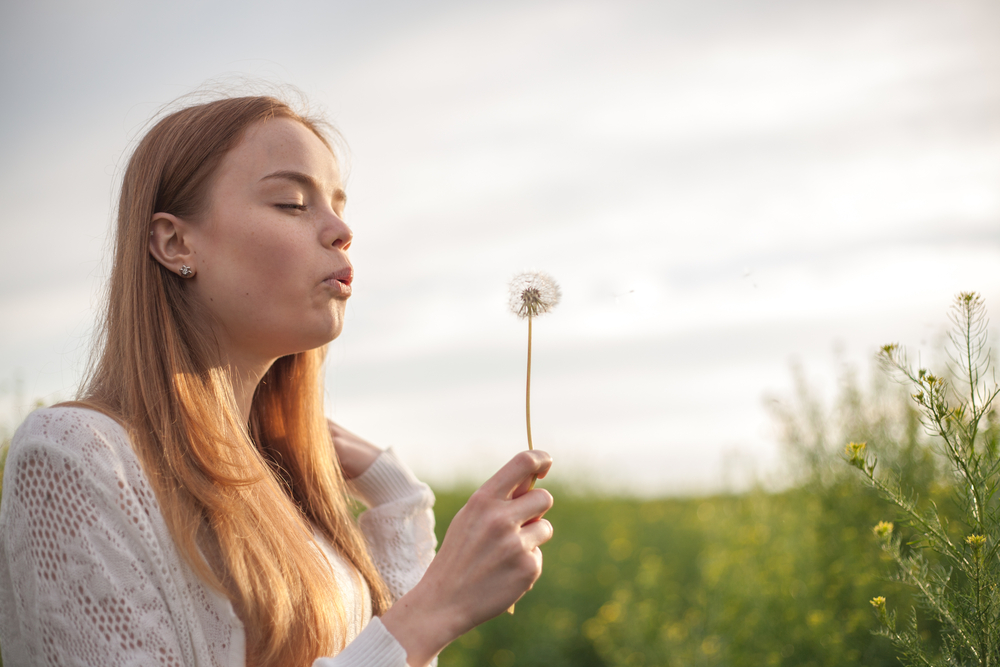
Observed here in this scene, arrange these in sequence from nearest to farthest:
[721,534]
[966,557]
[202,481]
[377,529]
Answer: [966,557]
[202,481]
[377,529]
[721,534]

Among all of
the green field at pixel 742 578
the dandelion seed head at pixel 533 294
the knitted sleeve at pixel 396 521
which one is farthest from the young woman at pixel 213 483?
the green field at pixel 742 578

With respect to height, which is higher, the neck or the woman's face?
the woman's face

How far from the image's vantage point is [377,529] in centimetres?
224

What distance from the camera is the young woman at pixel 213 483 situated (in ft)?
4.36

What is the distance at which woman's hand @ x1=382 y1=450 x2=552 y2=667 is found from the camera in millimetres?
→ 1355

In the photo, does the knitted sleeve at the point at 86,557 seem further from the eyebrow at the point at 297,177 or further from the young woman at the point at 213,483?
the eyebrow at the point at 297,177

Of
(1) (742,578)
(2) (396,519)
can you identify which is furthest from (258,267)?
(1) (742,578)

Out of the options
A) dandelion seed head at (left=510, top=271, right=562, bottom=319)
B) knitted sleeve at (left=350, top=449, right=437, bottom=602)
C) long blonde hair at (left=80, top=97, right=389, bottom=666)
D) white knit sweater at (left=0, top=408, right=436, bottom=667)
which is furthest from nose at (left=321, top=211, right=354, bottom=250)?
knitted sleeve at (left=350, top=449, right=437, bottom=602)

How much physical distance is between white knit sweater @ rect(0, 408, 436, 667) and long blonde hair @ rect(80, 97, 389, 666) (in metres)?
0.05

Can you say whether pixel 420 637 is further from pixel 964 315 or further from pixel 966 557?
pixel 964 315

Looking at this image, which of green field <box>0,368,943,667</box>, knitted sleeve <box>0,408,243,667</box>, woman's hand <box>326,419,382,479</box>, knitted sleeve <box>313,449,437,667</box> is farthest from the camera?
green field <box>0,368,943,667</box>

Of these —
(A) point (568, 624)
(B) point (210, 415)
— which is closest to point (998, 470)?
(B) point (210, 415)

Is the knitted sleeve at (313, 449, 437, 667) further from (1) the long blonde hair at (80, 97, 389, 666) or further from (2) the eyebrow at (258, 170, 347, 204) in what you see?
(2) the eyebrow at (258, 170, 347, 204)

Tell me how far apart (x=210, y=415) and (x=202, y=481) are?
17 centimetres
